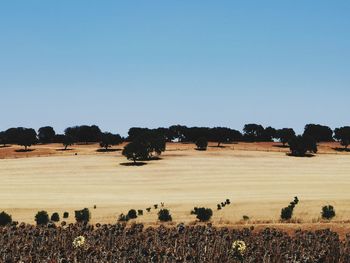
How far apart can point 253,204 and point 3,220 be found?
27.7 meters

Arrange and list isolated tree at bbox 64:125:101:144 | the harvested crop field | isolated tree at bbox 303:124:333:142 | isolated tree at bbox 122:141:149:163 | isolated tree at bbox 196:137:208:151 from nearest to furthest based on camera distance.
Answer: the harvested crop field
isolated tree at bbox 122:141:149:163
isolated tree at bbox 196:137:208:151
isolated tree at bbox 64:125:101:144
isolated tree at bbox 303:124:333:142

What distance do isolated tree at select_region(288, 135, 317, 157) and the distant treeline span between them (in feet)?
62.9

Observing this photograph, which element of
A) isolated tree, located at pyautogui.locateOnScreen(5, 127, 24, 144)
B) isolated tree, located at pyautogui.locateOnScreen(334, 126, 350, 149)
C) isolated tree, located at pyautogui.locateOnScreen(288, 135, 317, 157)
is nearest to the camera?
isolated tree, located at pyautogui.locateOnScreen(288, 135, 317, 157)

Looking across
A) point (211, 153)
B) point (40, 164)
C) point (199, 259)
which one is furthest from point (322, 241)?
point (211, 153)

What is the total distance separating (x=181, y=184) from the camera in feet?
313

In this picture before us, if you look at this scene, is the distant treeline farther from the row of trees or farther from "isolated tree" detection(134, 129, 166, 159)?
"isolated tree" detection(134, 129, 166, 159)

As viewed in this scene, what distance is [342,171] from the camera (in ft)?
371

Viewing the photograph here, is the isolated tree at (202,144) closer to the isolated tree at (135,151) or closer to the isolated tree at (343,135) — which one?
the isolated tree at (135,151)

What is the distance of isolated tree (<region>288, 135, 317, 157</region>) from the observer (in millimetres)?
145000

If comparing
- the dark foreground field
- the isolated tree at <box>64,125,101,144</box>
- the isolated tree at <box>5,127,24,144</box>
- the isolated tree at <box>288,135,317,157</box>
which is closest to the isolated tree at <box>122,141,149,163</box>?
the isolated tree at <box>288,135,317,157</box>

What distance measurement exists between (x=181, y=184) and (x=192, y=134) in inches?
3494

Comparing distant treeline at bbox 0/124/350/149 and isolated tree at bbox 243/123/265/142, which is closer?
distant treeline at bbox 0/124/350/149

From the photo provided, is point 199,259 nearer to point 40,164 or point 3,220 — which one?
point 3,220

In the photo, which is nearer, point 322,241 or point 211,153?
point 322,241
